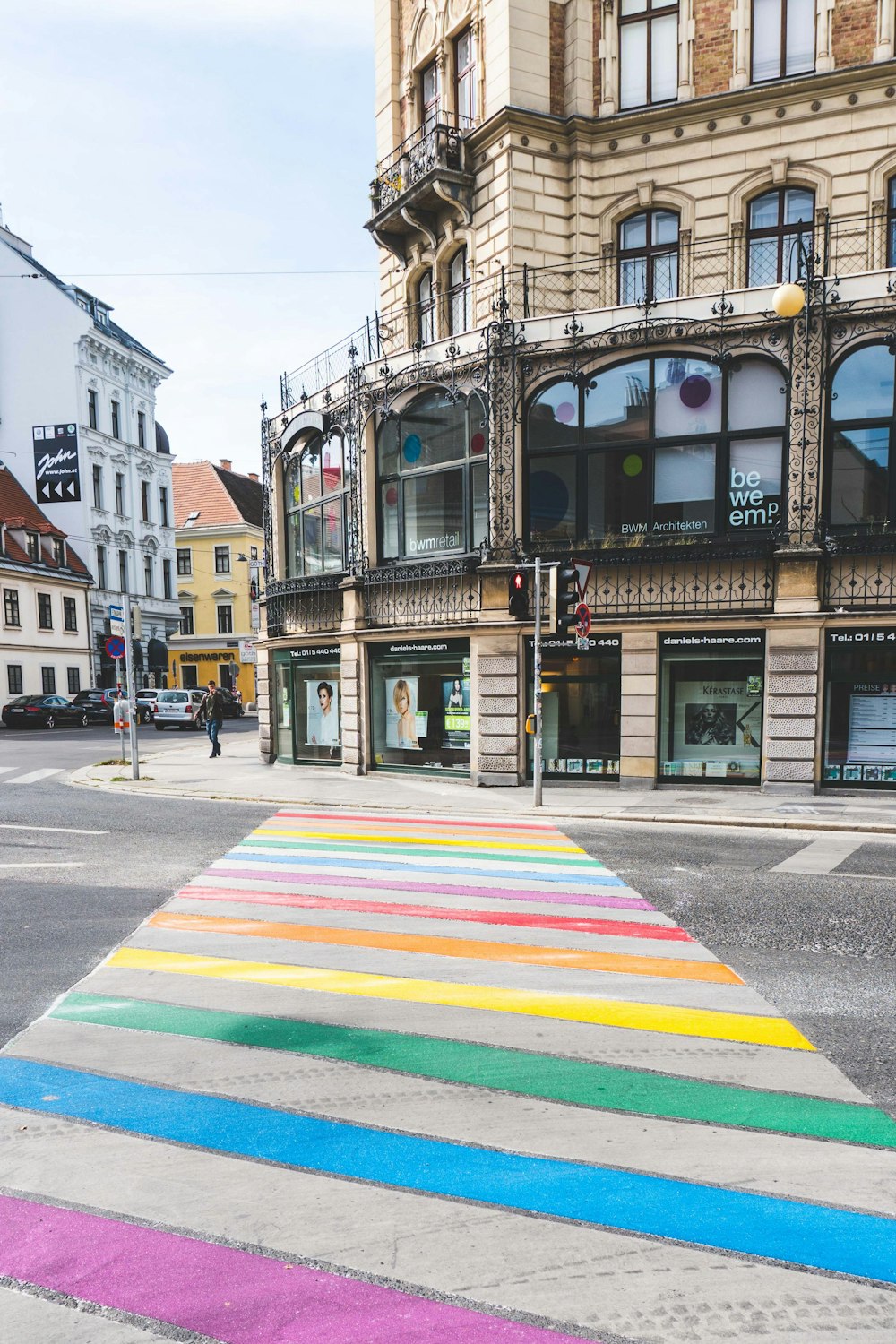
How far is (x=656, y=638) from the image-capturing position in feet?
54.9

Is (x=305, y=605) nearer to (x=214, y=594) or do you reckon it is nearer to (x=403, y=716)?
(x=403, y=716)

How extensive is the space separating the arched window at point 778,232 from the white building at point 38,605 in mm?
36447

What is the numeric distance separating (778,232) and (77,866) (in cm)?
1724

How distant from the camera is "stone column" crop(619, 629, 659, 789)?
54.9 ft

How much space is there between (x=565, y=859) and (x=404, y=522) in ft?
35.6

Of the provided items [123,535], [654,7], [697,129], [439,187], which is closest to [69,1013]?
[439,187]

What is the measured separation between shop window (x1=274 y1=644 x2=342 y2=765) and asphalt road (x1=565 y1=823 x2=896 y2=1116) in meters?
9.50

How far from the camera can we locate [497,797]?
53.0 ft

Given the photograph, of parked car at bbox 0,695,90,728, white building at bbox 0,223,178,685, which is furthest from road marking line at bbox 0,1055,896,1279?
white building at bbox 0,223,178,685

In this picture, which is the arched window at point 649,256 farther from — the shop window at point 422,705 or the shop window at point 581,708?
the shop window at point 422,705

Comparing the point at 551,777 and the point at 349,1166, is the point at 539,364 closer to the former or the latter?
the point at 551,777

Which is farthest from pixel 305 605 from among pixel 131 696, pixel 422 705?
pixel 131 696

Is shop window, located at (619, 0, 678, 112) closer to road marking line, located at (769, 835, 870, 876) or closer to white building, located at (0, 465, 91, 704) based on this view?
road marking line, located at (769, 835, 870, 876)

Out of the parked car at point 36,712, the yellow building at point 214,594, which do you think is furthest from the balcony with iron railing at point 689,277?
the yellow building at point 214,594
